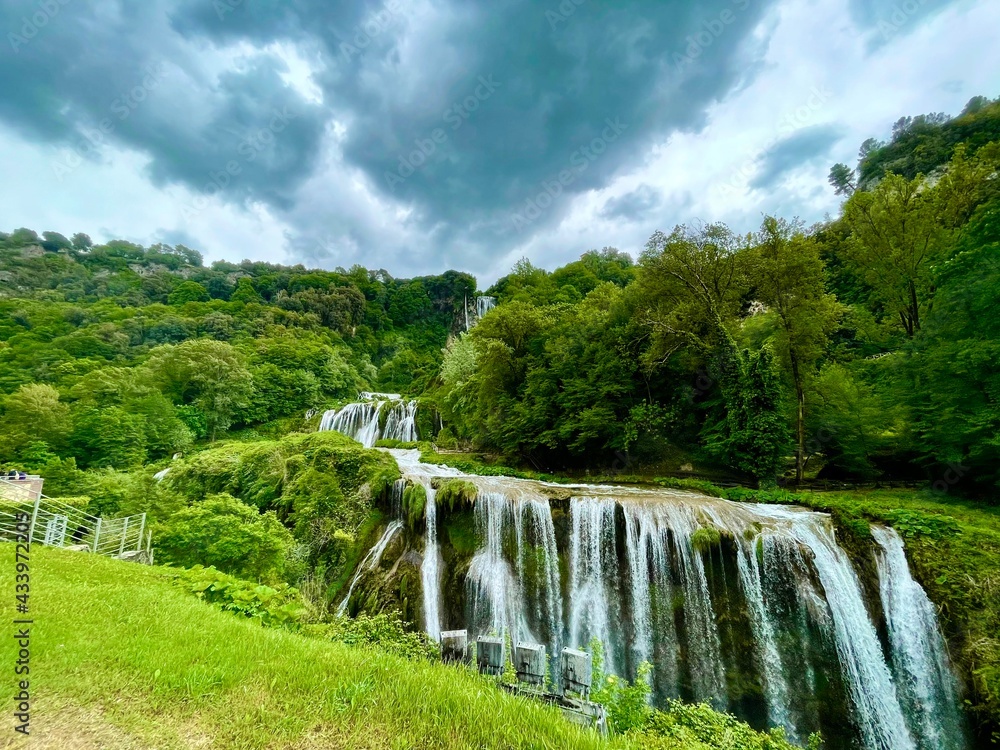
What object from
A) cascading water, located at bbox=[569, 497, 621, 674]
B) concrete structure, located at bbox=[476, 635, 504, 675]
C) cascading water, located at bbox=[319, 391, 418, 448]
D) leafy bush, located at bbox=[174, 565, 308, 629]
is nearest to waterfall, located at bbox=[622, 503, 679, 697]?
cascading water, located at bbox=[569, 497, 621, 674]

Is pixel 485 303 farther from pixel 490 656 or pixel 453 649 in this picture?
pixel 490 656

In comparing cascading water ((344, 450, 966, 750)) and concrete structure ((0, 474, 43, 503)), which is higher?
concrete structure ((0, 474, 43, 503))

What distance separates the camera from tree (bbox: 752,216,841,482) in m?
13.8

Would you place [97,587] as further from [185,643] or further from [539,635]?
[539,635]

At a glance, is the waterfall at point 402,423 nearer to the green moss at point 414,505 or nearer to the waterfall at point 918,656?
the green moss at point 414,505

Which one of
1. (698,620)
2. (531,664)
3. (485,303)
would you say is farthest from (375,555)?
(485,303)

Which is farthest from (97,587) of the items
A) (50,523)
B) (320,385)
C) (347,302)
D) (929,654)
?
(347,302)

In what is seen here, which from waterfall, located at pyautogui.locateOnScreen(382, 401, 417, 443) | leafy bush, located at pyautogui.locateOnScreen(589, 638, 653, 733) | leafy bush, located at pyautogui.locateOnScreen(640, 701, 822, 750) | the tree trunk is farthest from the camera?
waterfall, located at pyautogui.locateOnScreen(382, 401, 417, 443)

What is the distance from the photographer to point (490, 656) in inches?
130

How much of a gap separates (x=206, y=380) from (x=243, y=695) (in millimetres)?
38452

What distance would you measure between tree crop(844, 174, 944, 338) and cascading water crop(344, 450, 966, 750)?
1285 centimetres

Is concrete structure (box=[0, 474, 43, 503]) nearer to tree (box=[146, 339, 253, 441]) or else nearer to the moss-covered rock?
the moss-covered rock

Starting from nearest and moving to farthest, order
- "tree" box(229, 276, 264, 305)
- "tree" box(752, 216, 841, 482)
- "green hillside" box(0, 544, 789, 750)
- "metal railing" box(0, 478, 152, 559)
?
"green hillside" box(0, 544, 789, 750)
"metal railing" box(0, 478, 152, 559)
"tree" box(752, 216, 841, 482)
"tree" box(229, 276, 264, 305)

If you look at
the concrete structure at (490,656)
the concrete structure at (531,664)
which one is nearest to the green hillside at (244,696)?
the concrete structure at (490,656)
